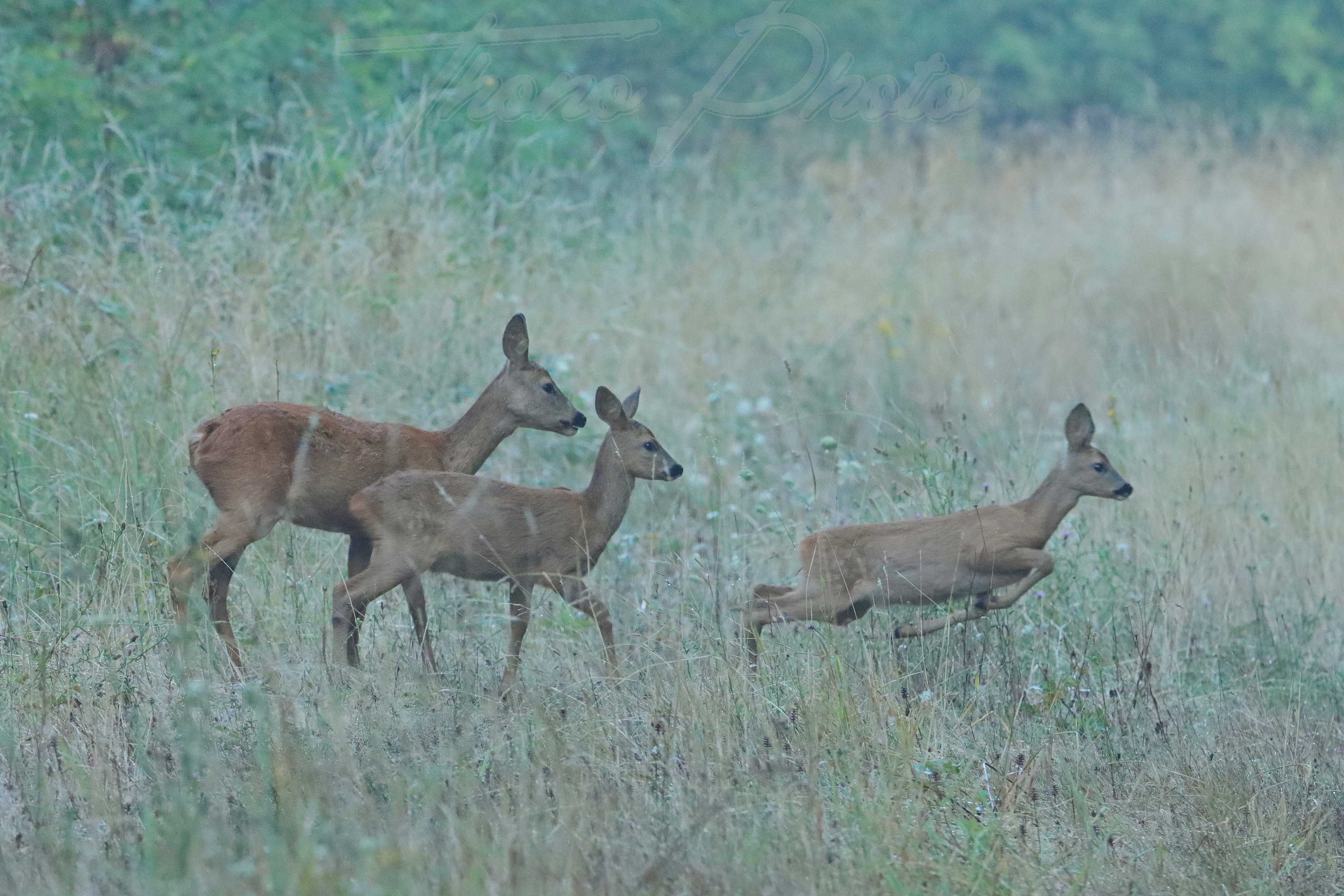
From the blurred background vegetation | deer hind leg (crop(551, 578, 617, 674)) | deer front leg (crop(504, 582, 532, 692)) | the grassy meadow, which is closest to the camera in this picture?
the grassy meadow

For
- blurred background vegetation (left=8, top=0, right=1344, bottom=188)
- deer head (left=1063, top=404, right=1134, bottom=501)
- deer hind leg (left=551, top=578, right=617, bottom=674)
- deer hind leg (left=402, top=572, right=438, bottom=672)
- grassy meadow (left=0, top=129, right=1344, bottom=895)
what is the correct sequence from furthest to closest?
blurred background vegetation (left=8, top=0, right=1344, bottom=188)
deer head (left=1063, top=404, right=1134, bottom=501)
deer hind leg (left=402, top=572, right=438, bottom=672)
deer hind leg (left=551, top=578, right=617, bottom=674)
grassy meadow (left=0, top=129, right=1344, bottom=895)

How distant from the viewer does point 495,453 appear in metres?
8.35

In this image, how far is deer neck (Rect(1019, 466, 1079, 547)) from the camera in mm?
5738

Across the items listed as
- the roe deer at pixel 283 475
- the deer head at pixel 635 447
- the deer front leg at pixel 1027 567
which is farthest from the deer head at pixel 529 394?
the deer front leg at pixel 1027 567

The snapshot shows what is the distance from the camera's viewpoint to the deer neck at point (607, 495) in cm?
564

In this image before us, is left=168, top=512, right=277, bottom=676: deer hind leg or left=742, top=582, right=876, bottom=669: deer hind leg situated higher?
left=168, top=512, right=277, bottom=676: deer hind leg

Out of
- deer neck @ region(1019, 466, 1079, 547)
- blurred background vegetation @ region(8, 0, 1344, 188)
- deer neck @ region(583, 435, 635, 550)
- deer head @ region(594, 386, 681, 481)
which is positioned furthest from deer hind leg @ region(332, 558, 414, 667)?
blurred background vegetation @ region(8, 0, 1344, 188)

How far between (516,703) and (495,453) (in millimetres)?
3367

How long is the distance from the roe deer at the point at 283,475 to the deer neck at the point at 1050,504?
154 cm

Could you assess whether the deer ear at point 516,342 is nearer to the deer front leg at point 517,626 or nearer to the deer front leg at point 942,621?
the deer front leg at point 517,626

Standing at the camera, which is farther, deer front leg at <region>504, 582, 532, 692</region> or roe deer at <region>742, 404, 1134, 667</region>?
roe deer at <region>742, 404, 1134, 667</region>

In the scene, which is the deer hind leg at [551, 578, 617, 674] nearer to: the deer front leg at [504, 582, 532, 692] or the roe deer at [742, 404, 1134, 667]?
the deer front leg at [504, 582, 532, 692]

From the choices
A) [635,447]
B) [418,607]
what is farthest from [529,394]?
[418,607]

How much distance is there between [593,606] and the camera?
5.43m
